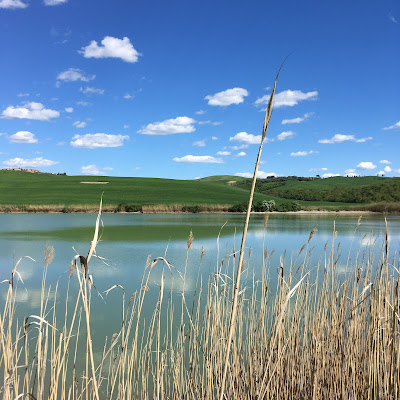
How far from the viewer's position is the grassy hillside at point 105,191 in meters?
36.6

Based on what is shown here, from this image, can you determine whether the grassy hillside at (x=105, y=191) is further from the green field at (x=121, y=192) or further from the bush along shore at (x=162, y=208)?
the bush along shore at (x=162, y=208)

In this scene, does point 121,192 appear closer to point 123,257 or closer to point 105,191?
point 105,191

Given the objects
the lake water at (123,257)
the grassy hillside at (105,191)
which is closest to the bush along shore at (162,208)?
the grassy hillside at (105,191)

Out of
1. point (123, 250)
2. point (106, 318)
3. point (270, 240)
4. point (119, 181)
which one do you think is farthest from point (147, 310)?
point (119, 181)

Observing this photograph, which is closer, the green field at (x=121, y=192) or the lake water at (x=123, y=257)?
the lake water at (x=123, y=257)

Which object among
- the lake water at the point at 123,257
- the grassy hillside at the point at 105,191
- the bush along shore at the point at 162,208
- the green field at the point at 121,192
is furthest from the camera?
the grassy hillside at the point at 105,191

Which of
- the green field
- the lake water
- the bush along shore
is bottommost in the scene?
the lake water

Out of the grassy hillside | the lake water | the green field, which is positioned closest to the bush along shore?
the green field

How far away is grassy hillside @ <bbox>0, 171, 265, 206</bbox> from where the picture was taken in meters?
36.6

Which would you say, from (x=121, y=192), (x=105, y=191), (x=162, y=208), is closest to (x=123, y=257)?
(x=162, y=208)

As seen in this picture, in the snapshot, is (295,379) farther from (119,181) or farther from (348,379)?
(119,181)

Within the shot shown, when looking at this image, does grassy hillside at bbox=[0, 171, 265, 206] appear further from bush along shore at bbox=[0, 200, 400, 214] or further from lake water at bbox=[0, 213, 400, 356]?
lake water at bbox=[0, 213, 400, 356]

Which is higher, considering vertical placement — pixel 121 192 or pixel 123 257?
pixel 121 192

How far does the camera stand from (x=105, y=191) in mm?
42344
